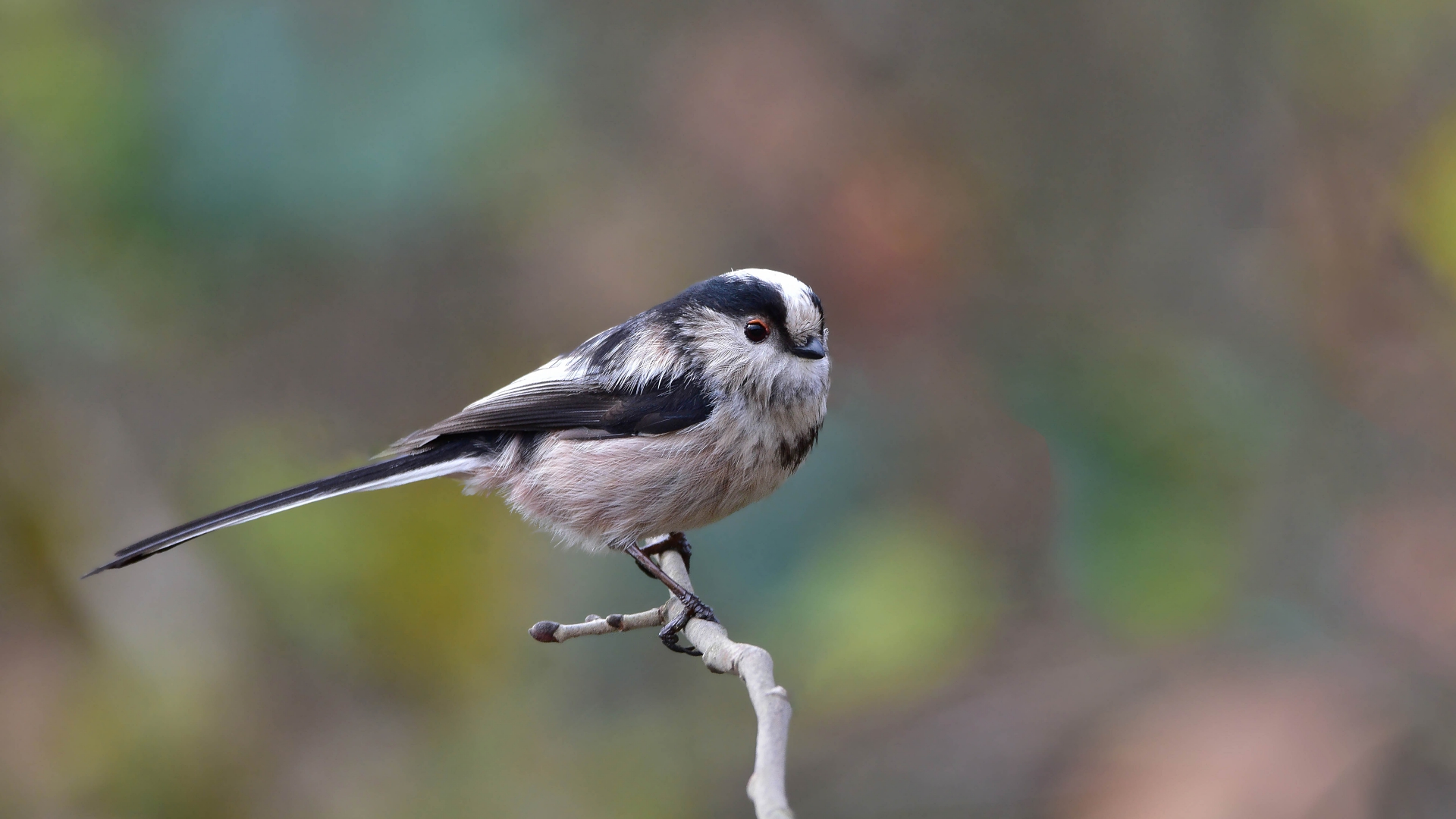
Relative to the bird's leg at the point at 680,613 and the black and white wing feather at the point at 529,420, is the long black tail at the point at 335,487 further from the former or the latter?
the bird's leg at the point at 680,613

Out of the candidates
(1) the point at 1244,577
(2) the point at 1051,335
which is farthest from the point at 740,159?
(1) the point at 1244,577

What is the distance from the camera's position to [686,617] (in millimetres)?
2947

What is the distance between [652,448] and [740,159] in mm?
2211

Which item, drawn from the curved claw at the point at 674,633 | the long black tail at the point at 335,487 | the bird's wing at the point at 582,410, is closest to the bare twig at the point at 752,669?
the curved claw at the point at 674,633

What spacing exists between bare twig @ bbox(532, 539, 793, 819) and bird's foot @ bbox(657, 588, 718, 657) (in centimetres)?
2

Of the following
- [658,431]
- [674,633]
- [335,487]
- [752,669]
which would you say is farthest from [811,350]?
[335,487]

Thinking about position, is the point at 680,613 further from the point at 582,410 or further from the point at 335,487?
the point at 335,487

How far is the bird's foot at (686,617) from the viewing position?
2924 mm

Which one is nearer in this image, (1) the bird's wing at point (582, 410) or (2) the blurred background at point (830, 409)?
(1) the bird's wing at point (582, 410)

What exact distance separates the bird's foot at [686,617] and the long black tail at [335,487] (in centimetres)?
80

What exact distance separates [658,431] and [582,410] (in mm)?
278

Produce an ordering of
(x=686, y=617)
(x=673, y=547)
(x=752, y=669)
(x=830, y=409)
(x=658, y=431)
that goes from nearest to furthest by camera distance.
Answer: (x=752, y=669) → (x=686, y=617) → (x=658, y=431) → (x=673, y=547) → (x=830, y=409)

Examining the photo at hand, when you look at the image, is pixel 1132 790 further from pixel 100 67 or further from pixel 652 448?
pixel 100 67

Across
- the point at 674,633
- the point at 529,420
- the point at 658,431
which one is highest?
the point at 529,420
